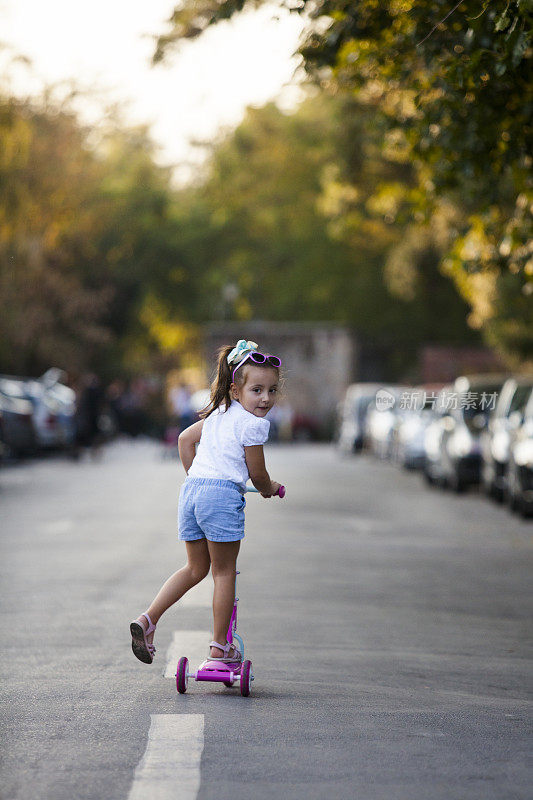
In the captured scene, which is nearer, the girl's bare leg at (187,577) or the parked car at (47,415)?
the girl's bare leg at (187,577)

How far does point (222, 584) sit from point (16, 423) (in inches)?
903

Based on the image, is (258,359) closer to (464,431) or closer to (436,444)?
(464,431)

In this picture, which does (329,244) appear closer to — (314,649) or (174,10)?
(174,10)

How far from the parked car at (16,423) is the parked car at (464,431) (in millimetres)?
8545

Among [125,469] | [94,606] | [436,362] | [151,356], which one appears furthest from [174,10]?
[151,356]

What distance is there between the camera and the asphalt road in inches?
216

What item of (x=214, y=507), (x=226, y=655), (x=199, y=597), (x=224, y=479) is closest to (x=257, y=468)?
(x=224, y=479)

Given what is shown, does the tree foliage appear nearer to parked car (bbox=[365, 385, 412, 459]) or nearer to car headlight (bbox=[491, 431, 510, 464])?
car headlight (bbox=[491, 431, 510, 464])

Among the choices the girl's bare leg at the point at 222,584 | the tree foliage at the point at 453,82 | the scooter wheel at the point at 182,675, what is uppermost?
the tree foliage at the point at 453,82

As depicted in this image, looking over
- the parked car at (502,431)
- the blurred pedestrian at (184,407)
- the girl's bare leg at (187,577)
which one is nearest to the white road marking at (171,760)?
the girl's bare leg at (187,577)

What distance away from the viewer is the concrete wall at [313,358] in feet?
180

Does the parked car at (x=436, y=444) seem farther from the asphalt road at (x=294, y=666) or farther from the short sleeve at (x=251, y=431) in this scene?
the short sleeve at (x=251, y=431)

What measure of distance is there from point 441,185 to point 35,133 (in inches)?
1245

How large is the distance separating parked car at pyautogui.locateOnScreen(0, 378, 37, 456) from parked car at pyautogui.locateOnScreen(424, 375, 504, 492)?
28.0 ft
